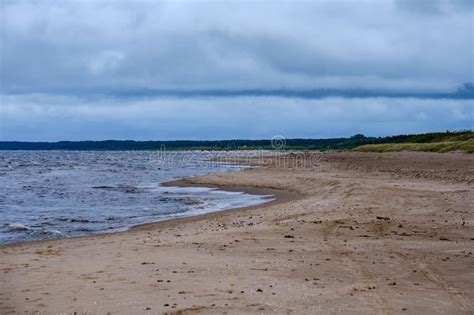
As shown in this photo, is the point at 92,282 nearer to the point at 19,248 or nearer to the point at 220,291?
the point at 220,291

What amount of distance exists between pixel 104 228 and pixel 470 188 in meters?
12.8

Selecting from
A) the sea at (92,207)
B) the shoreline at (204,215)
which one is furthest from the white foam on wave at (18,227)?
the shoreline at (204,215)

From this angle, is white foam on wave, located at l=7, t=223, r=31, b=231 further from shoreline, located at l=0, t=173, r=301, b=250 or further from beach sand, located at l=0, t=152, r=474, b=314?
beach sand, located at l=0, t=152, r=474, b=314

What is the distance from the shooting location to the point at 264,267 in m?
8.91

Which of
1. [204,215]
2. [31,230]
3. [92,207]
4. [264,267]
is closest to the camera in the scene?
[264,267]

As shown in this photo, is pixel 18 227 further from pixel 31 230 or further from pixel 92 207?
pixel 92 207

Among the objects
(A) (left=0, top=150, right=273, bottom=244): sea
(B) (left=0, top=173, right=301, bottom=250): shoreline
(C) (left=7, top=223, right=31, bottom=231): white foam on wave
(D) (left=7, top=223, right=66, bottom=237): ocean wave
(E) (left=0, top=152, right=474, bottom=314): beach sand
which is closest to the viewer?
(E) (left=0, top=152, right=474, bottom=314): beach sand

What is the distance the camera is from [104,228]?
53.2 ft

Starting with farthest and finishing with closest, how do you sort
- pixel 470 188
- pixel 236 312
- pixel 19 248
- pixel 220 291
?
1. pixel 470 188
2. pixel 19 248
3. pixel 220 291
4. pixel 236 312

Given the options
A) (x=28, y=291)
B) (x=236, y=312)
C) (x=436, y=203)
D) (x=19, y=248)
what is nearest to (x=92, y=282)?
(x=28, y=291)

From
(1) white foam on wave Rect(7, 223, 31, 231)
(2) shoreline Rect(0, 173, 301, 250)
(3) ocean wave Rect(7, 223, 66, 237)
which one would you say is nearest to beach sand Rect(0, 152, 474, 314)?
(2) shoreline Rect(0, 173, 301, 250)

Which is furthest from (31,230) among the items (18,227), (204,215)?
Answer: (204,215)

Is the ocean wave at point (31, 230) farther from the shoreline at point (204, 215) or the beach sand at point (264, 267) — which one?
the beach sand at point (264, 267)

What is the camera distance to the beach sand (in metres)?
6.98
